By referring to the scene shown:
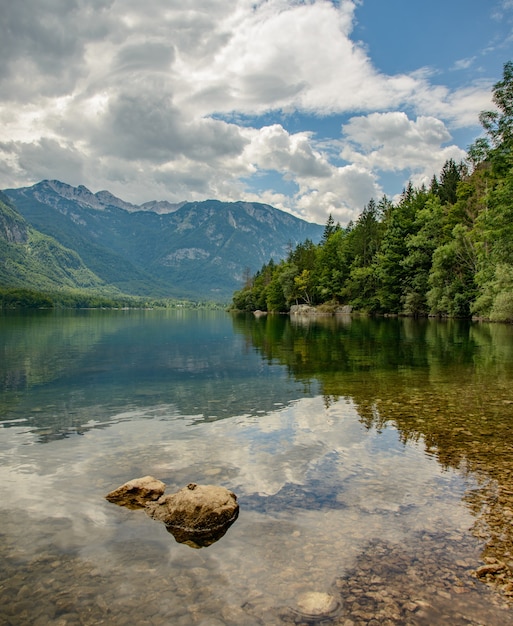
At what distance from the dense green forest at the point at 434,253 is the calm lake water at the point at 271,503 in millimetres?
29690

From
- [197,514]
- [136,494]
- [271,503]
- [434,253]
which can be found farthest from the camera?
[434,253]

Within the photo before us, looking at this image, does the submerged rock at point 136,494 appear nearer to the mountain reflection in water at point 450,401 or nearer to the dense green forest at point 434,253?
the mountain reflection in water at point 450,401

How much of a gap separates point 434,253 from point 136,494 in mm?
88333

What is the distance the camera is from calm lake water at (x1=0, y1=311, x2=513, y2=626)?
20.9 ft

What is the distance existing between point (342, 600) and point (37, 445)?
11188 mm

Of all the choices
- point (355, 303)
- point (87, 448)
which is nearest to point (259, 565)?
point (87, 448)

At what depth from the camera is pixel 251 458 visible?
12.7m

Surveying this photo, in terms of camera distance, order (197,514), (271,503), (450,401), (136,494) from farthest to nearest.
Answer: (450,401), (136,494), (271,503), (197,514)

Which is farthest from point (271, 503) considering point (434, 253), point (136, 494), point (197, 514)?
point (434, 253)

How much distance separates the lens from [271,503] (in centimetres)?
971

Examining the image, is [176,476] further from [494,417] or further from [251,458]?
[494,417]

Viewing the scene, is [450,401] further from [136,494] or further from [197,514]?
[136,494]

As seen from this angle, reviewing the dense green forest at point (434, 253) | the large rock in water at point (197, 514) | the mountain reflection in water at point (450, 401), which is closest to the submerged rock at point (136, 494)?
the large rock in water at point (197, 514)

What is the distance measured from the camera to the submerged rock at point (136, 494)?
31.6 ft
